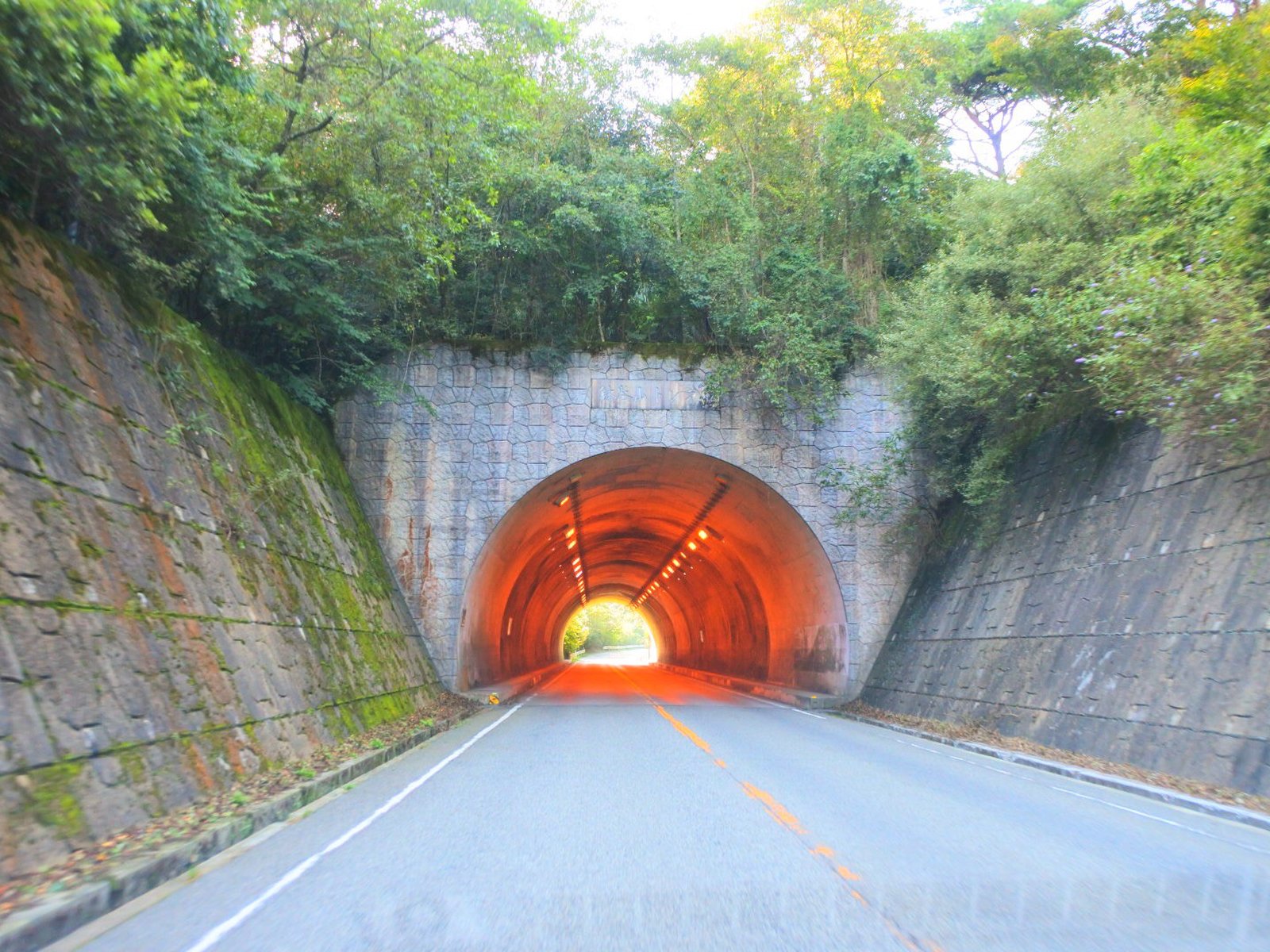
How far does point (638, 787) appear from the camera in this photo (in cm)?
937

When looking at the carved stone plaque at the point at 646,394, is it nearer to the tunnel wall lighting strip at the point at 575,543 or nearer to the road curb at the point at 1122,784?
the tunnel wall lighting strip at the point at 575,543

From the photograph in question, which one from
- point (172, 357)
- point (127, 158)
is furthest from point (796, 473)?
point (127, 158)

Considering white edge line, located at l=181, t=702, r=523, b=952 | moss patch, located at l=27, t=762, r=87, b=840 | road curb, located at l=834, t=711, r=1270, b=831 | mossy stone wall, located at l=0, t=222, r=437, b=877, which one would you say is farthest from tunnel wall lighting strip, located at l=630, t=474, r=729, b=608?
moss patch, located at l=27, t=762, r=87, b=840

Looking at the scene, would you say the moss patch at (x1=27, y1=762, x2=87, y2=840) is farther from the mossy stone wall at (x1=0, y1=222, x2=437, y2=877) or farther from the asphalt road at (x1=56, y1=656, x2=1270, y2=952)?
the asphalt road at (x1=56, y1=656, x2=1270, y2=952)

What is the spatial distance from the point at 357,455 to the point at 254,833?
1350 centimetres

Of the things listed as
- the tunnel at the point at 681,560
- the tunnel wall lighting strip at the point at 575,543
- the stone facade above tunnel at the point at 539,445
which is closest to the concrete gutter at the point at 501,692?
the tunnel at the point at 681,560

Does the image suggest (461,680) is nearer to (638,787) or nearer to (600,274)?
(600,274)

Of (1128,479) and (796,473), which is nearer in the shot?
(1128,479)

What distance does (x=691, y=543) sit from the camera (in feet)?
107

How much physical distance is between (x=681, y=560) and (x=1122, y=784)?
90.8 ft

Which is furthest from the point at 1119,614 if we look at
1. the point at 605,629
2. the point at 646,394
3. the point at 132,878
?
the point at 605,629

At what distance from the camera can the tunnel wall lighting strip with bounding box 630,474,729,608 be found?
79.2 ft

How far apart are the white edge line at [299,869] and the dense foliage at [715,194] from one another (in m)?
5.56

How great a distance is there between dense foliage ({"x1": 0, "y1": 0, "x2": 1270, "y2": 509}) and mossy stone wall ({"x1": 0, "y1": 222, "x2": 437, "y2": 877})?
1.26m
